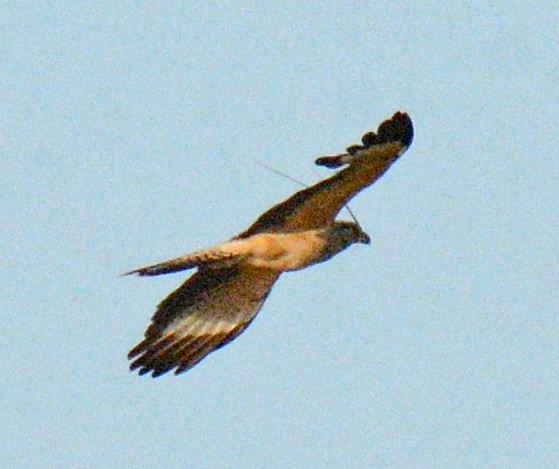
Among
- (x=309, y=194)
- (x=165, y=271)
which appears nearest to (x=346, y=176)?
(x=309, y=194)

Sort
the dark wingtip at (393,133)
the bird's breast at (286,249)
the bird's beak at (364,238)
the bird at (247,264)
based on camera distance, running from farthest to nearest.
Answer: the bird's beak at (364,238)
the bird's breast at (286,249)
the bird at (247,264)
the dark wingtip at (393,133)

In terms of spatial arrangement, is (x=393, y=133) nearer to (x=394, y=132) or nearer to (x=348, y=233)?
(x=394, y=132)

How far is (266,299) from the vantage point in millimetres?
16812

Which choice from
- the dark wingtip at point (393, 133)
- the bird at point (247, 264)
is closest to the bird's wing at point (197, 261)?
the bird at point (247, 264)

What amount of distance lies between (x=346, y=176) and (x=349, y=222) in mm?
1191

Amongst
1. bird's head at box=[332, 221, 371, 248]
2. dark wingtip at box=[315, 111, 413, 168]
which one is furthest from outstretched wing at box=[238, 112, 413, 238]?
bird's head at box=[332, 221, 371, 248]

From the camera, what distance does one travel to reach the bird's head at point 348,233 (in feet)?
53.6

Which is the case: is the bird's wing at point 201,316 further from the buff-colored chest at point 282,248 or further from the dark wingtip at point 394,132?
the dark wingtip at point 394,132

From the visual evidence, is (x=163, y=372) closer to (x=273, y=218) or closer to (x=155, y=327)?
(x=155, y=327)

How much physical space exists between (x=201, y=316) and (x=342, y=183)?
190 cm

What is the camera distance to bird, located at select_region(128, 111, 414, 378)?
15.5 metres

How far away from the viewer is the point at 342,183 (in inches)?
610

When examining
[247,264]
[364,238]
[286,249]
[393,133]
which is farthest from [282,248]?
[393,133]

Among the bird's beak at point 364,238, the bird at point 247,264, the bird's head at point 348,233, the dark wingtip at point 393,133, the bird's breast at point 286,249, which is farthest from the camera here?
the bird's beak at point 364,238
